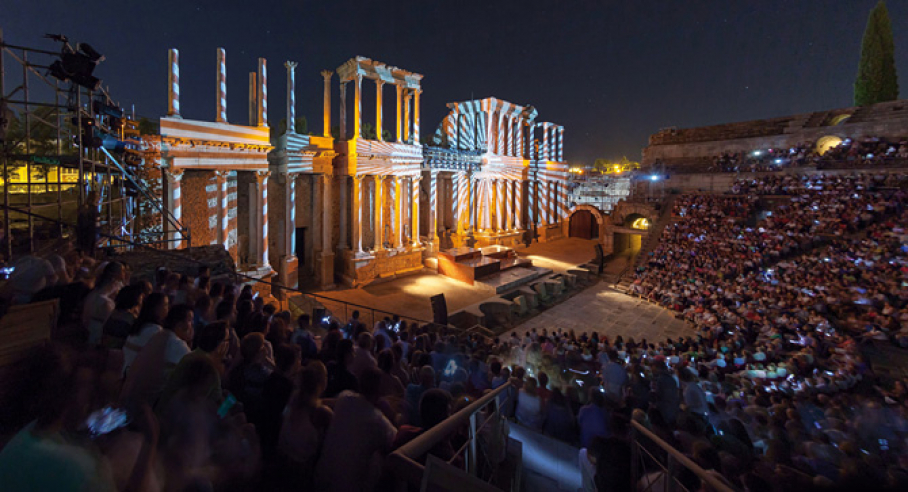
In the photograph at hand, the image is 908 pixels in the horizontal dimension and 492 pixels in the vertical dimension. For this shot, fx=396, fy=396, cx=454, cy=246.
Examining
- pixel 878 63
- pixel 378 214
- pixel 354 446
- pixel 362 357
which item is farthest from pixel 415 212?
pixel 878 63

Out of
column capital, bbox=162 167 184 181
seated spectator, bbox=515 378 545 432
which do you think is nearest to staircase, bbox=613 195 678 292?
seated spectator, bbox=515 378 545 432

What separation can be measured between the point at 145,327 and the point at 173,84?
11.2 metres

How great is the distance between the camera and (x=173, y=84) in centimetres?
→ 1180

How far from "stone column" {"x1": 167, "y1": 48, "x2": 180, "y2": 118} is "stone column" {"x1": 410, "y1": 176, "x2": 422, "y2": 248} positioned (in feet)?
38.1

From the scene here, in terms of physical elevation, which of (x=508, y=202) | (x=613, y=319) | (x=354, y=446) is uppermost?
(x=508, y=202)

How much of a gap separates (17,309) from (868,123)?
3492cm

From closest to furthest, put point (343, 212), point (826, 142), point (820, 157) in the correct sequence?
1. point (343, 212)
2. point (820, 157)
3. point (826, 142)

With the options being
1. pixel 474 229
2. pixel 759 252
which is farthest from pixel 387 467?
pixel 474 229

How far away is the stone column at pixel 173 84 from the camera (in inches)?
460

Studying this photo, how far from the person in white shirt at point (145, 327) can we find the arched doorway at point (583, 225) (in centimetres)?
3339

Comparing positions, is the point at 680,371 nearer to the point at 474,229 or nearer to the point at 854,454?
the point at 854,454

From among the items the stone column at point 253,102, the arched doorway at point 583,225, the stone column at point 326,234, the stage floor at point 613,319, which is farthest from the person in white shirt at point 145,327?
the arched doorway at point 583,225

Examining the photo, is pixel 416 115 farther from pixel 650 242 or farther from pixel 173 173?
pixel 650 242

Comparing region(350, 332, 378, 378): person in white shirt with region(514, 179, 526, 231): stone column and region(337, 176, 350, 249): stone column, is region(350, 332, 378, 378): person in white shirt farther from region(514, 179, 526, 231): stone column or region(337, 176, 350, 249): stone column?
region(514, 179, 526, 231): stone column
